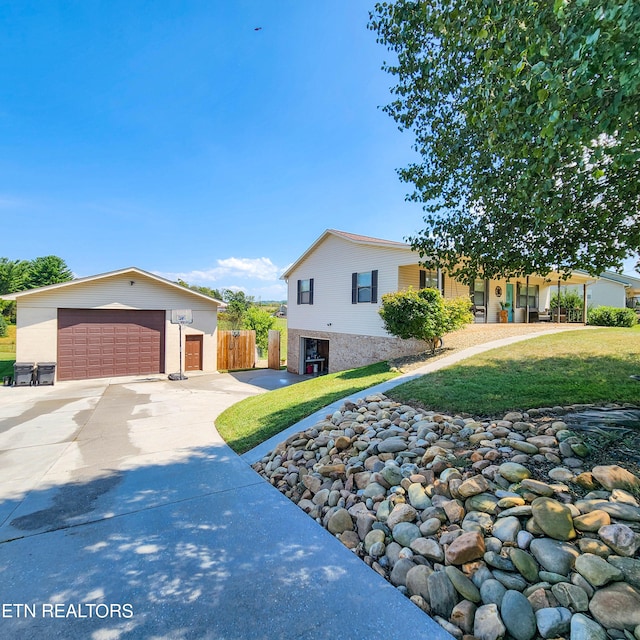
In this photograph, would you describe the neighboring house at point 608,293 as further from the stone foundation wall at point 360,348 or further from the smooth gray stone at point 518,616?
the smooth gray stone at point 518,616

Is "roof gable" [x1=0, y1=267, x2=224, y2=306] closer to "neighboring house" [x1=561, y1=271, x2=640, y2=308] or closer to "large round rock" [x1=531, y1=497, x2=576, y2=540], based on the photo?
"large round rock" [x1=531, y1=497, x2=576, y2=540]

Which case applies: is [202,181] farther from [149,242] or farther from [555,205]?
[555,205]

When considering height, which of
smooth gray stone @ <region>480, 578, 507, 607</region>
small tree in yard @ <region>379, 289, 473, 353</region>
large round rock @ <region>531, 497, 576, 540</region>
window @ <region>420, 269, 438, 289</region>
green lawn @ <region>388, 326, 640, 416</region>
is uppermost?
window @ <region>420, 269, 438, 289</region>

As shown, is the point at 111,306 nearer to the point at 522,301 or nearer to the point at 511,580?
the point at 511,580

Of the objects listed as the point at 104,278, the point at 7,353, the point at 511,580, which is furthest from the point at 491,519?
the point at 7,353

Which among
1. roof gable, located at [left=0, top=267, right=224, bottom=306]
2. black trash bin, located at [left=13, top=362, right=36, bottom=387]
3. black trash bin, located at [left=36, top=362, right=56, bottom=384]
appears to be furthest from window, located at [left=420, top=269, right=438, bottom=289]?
black trash bin, located at [left=13, top=362, right=36, bottom=387]

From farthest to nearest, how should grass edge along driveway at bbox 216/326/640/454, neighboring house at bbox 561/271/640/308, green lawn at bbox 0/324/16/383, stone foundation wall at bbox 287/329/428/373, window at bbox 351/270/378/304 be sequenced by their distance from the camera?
neighboring house at bbox 561/271/640/308
green lawn at bbox 0/324/16/383
window at bbox 351/270/378/304
stone foundation wall at bbox 287/329/428/373
grass edge along driveway at bbox 216/326/640/454

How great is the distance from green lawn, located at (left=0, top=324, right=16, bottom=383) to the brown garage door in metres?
2.69

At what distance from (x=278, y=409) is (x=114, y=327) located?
10940 mm

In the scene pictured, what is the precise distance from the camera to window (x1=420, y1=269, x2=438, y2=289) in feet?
44.4

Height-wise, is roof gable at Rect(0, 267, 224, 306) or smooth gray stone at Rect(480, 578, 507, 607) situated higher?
roof gable at Rect(0, 267, 224, 306)

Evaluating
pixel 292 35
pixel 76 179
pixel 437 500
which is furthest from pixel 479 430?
pixel 76 179

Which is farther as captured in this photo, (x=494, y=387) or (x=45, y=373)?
(x=45, y=373)

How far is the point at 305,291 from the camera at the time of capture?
17.7 m
